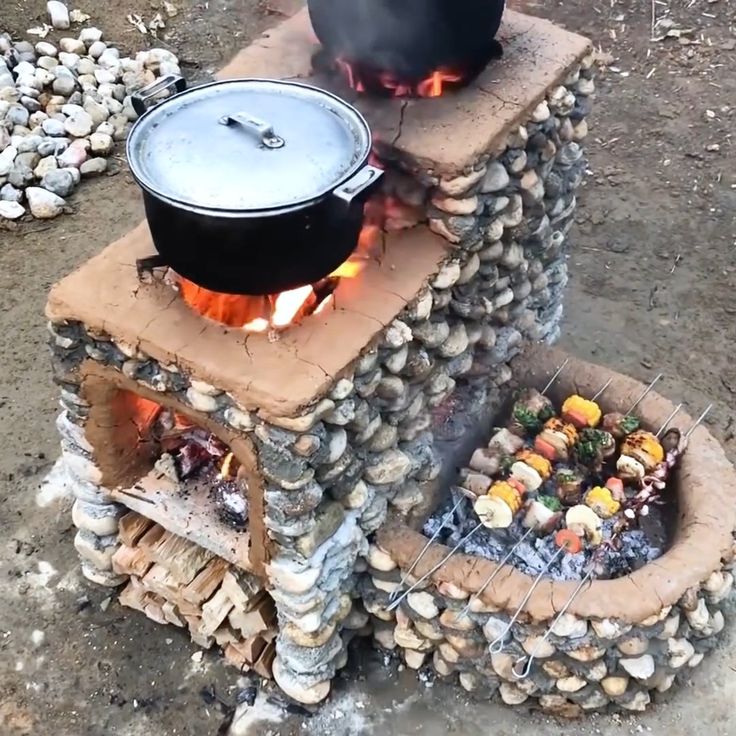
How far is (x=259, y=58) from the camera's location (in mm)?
3631

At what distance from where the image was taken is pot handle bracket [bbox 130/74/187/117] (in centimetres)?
291

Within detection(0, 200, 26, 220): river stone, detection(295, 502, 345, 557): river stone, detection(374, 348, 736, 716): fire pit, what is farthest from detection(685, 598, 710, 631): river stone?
detection(0, 200, 26, 220): river stone

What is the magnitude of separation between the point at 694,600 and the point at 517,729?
0.80 metres

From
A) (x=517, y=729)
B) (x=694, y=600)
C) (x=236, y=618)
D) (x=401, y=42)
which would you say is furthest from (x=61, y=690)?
(x=401, y=42)

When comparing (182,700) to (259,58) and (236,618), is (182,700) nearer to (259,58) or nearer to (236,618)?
(236,618)

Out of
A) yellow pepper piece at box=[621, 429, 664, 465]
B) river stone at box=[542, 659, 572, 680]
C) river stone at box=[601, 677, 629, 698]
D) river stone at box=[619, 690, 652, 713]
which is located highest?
yellow pepper piece at box=[621, 429, 664, 465]

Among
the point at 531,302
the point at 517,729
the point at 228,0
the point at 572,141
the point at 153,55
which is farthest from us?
the point at 228,0

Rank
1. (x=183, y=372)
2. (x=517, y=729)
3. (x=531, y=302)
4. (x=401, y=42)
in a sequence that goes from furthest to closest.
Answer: (x=531, y=302), (x=517, y=729), (x=401, y=42), (x=183, y=372)

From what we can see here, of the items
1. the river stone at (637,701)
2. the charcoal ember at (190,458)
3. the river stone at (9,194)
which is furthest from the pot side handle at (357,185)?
the river stone at (9,194)

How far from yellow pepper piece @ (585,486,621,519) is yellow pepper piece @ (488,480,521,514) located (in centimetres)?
→ 28

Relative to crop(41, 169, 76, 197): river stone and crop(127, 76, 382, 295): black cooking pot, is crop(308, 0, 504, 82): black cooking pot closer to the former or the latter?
crop(127, 76, 382, 295): black cooking pot

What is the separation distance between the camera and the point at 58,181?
19.4 ft

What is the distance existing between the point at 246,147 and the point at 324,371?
2.17 ft

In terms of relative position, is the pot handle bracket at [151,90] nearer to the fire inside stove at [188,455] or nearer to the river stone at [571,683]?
the fire inside stove at [188,455]
